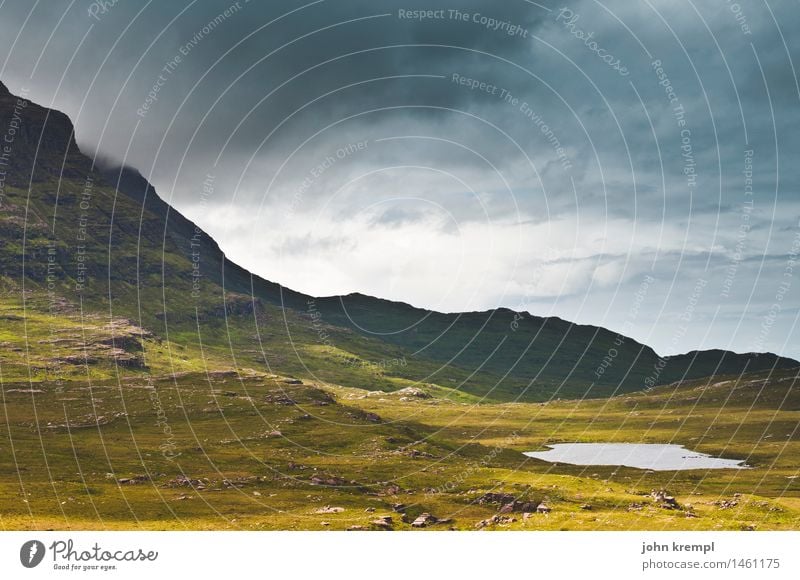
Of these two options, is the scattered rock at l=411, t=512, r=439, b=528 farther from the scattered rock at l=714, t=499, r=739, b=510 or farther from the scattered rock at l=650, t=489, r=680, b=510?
the scattered rock at l=714, t=499, r=739, b=510

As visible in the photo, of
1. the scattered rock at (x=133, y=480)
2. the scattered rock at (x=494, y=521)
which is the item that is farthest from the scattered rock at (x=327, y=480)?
the scattered rock at (x=494, y=521)

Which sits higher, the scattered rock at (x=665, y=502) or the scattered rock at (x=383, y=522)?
the scattered rock at (x=665, y=502)

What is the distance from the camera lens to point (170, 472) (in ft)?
557

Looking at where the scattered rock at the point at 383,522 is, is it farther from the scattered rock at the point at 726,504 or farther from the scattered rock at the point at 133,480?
the scattered rock at the point at 133,480

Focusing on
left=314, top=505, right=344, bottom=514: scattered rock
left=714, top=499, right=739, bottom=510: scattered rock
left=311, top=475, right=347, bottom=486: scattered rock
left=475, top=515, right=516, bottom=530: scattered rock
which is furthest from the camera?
left=311, top=475, right=347, bottom=486: scattered rock

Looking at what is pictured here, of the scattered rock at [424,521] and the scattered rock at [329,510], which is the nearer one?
the scattered rock at [424,521]

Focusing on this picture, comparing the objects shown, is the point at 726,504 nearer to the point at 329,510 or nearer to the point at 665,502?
the point at 665,502

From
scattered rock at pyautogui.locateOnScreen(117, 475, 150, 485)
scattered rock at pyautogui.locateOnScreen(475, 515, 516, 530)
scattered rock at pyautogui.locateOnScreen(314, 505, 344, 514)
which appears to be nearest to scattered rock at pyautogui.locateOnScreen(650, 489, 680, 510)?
scattered rock at pyautogui.locateOnScreen(475, 515, 516, 530)

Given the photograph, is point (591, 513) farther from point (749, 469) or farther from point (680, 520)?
point (749, 469)

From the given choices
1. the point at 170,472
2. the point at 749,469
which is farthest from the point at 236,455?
the point at 749,469

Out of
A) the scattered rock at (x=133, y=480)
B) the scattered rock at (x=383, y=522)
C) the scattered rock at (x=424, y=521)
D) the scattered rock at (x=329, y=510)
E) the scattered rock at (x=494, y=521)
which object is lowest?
the scattered rock at (x=133, y=480)

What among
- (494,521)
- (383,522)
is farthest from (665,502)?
(383,522)

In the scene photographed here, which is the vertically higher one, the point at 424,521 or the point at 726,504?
the point at 726,504

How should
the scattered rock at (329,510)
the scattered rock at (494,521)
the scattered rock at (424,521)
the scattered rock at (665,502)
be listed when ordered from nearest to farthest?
the scattered rock at (494,521), the scattered rock at (424,521), the scattered rock at (665,502), the scattered rock at (329,510)
